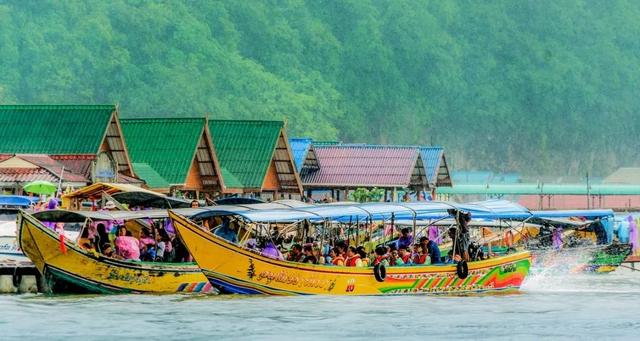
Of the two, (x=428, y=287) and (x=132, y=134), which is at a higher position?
(x=132, y=134)

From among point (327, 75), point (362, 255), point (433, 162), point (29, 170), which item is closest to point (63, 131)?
point (29, 170)

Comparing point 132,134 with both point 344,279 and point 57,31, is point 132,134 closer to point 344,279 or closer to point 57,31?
point 344,279

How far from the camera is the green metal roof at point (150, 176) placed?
185ft

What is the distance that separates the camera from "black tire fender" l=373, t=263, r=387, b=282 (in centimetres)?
3444

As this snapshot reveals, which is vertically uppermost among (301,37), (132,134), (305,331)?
(301,37)

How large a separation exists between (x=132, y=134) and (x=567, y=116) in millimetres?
140238

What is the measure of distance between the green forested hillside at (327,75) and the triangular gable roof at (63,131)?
282ft

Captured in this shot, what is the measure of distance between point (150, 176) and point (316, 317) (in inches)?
1078

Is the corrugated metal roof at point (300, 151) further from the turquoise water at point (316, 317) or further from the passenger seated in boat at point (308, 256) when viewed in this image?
the passenger seated in boat at point (308, 256)

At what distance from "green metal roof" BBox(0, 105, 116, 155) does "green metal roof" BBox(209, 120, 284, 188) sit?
10.9 meters

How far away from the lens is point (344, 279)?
34.2 meters

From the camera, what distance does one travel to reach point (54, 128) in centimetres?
5388

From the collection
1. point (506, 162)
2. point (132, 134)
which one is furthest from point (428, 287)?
point (506, 162)

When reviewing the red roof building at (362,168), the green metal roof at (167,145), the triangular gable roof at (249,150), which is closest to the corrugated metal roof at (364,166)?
the red roof building at (362,168)
